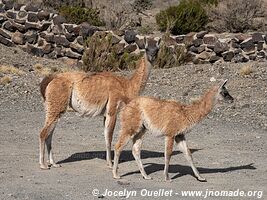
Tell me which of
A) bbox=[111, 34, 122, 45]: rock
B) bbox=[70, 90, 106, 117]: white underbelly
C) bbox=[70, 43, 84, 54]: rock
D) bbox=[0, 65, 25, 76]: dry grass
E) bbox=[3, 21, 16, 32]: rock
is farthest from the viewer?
bbox=[3, 21, 16, 32]: rock

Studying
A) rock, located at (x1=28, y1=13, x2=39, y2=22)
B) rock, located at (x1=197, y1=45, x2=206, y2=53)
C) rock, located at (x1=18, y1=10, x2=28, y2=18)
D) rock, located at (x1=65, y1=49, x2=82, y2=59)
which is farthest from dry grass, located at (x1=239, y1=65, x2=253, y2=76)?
rock, located at (x1=18, y1=10, x2=28, y2=18)

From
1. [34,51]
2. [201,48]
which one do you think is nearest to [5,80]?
[34,51]

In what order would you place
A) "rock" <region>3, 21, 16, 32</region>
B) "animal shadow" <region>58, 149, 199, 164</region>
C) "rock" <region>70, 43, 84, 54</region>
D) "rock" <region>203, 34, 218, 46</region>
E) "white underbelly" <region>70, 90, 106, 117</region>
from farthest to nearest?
"rock" <region>3, 21, 16, 32</region> → "rock" <region>70, 43, 84, 54</region> → "rock" <region>203, 34, 218, 46</region> → "animal shadow" <region>58, 149, 199, 164</region> → "white underbelly" <region>70, 90, 106, 117</region>

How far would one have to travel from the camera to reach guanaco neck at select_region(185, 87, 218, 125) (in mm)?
11125

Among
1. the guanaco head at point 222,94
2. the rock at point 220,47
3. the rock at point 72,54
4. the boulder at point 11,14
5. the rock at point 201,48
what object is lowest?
the rock at point 72,54

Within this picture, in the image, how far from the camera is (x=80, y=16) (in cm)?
3234

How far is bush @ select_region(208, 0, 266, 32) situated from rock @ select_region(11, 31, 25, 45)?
1006cm

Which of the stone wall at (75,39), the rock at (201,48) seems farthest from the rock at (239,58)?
the rock at (201,48)

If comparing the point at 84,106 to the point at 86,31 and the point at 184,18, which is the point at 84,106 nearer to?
the point at 86,31

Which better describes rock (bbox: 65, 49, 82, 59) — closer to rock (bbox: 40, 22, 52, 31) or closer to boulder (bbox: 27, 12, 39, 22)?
rock (bbox: 40, 22, 52, 31)

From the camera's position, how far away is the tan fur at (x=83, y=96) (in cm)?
1189

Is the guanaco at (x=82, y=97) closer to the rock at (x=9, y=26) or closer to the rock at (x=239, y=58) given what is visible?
the rock at (x=239, y=58)

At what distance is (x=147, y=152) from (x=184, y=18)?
2094 centimetres

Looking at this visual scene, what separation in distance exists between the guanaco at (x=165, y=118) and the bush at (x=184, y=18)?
69.6ft
